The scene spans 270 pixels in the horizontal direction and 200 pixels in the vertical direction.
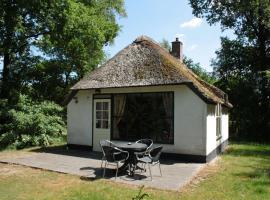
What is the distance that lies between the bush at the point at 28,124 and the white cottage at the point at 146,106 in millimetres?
2298

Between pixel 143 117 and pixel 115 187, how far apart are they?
18.7 feet

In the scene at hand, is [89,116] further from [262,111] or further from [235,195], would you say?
[262,111]

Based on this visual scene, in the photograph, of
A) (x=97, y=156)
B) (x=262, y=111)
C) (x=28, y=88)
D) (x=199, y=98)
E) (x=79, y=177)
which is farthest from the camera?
(x=262, y=111)

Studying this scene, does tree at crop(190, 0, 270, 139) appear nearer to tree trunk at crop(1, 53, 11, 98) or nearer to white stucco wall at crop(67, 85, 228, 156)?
white stucco wall at crop(67, 85, 228, 156)

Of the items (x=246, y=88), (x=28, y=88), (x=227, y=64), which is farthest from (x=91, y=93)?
(x=227, y=64)

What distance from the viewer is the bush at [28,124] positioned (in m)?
16.8

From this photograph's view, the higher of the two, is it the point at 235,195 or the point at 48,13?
the point at 48,13

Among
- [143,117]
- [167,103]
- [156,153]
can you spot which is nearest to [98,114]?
[143,117]

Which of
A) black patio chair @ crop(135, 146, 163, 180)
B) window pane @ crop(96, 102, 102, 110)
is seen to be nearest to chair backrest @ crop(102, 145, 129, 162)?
black patio chair @ crop(135, 146, 163, 180)

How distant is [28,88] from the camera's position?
25188mm

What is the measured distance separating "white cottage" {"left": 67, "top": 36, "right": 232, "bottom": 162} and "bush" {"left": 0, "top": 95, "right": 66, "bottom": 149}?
2.30m

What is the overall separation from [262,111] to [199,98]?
659 inches

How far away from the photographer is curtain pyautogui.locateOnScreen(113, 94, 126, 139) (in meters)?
14.6

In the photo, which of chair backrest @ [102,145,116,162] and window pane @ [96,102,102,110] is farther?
window pane @ [96,102,102,110]
